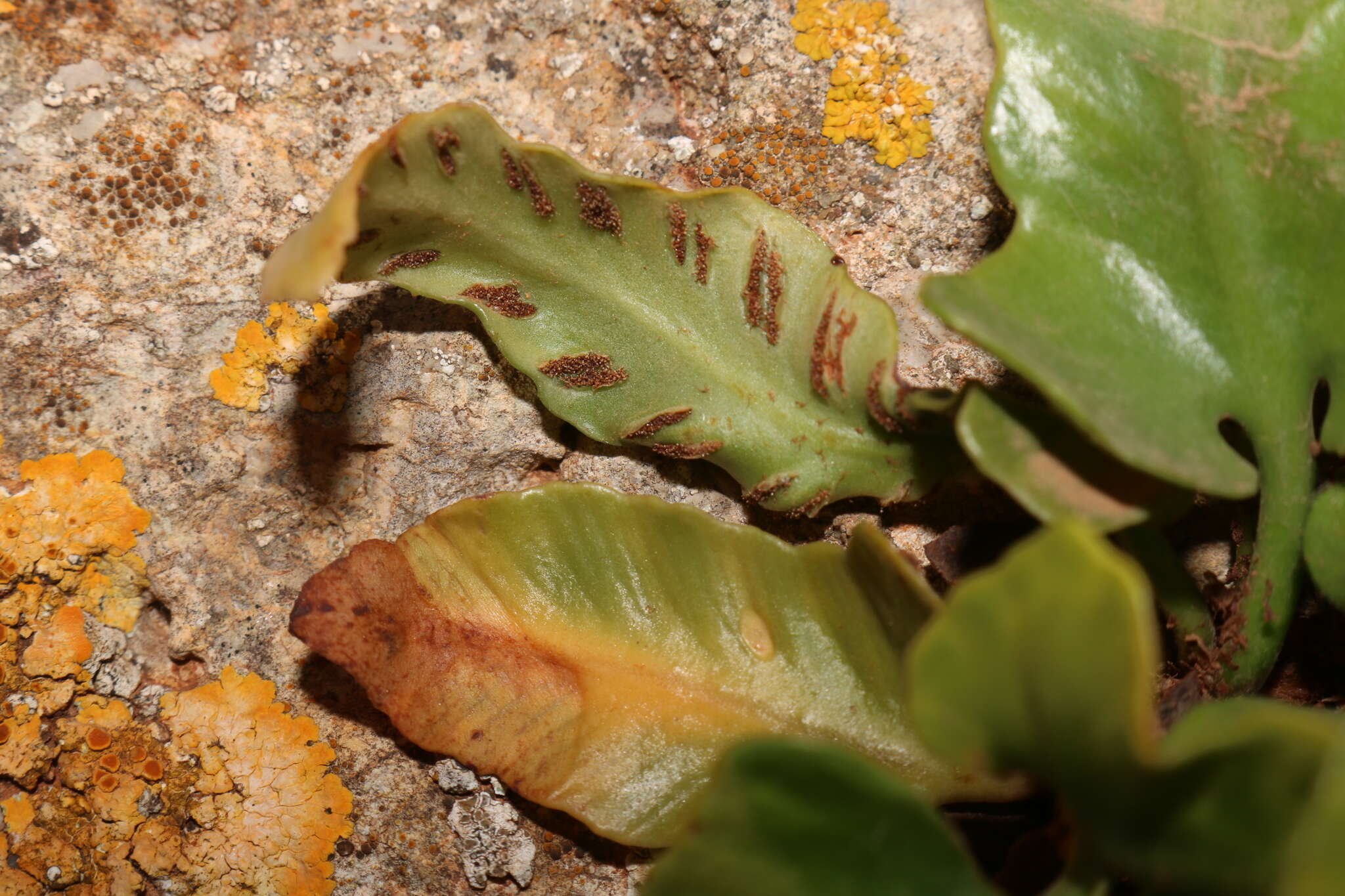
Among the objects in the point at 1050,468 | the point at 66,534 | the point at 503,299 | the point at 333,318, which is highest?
the point at 1050,468

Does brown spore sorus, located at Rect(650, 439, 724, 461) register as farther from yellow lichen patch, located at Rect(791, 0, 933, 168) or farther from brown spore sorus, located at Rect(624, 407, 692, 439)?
yellow lichen patch, located at Rect(791, 0, 933, 168)

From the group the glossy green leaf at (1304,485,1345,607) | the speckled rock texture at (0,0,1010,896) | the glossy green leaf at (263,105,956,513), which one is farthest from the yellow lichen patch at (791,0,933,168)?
the glossy green leaf at (1304,485,1345,607)

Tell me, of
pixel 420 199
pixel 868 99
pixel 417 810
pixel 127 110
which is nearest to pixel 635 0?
pixel 868 99

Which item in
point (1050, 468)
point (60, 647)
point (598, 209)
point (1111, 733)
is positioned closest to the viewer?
point (1111, 733)

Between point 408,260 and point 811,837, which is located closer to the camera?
point 811,837

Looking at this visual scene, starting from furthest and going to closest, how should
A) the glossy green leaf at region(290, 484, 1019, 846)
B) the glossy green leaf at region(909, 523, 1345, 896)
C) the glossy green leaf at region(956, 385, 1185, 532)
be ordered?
the glossy green leaf at region(290, 484, 1019, 846) → the glossy green leaf at region(956, 385, 1185, 532) → the glossy green leaf at region(909, 523, 1345, 896)

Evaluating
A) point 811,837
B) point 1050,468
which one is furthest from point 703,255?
point 811,837

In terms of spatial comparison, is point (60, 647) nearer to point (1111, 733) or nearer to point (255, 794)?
point (255, 794)
